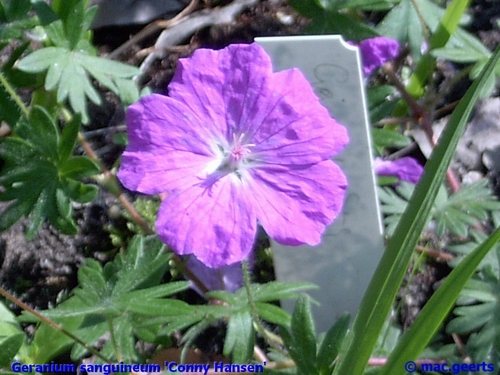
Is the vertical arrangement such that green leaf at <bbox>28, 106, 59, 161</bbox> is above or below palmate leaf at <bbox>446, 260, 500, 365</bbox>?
above

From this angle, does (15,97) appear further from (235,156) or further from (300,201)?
(300,201)

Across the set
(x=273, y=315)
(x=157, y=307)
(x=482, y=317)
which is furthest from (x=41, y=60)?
(x=482, y=317)

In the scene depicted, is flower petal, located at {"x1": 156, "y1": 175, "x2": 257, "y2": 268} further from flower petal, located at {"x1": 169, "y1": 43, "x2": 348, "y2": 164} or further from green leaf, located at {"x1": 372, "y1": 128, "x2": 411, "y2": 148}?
green leaf, located at {"x1": 372, "y1": 128, "x2": 411, "y2": 148}

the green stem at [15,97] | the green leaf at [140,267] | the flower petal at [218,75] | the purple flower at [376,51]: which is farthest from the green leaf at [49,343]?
the purple flower at [376,51]

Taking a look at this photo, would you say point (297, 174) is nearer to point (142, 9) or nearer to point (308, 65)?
point (308, 65)

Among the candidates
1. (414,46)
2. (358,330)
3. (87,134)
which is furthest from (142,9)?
(358,330)

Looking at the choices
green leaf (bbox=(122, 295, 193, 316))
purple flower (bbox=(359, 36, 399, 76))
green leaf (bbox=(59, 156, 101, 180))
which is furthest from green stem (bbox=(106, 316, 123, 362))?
purple flower (bbox=(359, 36, 399, 76))
